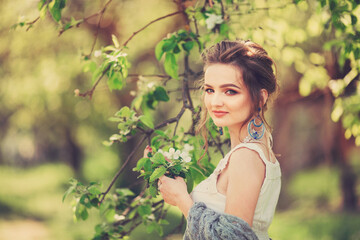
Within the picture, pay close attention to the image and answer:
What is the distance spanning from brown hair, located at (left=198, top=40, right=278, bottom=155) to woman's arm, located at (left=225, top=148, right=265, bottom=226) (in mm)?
251

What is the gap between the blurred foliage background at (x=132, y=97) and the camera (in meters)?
4.71

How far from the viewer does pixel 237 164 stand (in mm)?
1722

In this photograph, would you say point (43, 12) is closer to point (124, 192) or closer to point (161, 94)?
point (161, 94)

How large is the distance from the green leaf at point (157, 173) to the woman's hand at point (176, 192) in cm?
6

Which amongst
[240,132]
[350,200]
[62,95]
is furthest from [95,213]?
[240,132]

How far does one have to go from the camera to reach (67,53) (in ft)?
22.9

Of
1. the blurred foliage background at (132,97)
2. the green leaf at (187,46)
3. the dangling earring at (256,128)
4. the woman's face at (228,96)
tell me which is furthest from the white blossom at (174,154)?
the blurred foliage background at (132,97)

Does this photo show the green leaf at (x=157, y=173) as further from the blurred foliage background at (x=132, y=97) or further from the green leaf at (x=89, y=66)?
the blurred foliage background at (x=132, y=97)

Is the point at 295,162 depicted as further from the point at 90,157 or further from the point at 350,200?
the point at 90,157

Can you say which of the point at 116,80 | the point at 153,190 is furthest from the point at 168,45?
the point at 153,190

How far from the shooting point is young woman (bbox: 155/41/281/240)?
66.1 inches

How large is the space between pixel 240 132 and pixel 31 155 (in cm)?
1765

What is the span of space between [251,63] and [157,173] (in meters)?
0.61

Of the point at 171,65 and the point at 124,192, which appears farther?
the point at 124,192
